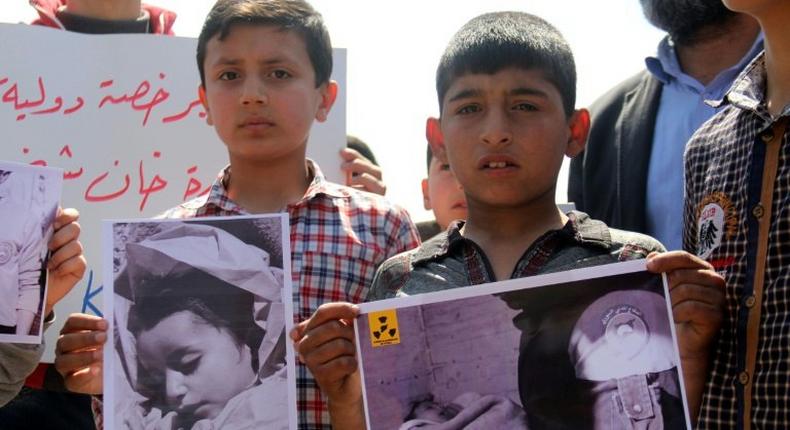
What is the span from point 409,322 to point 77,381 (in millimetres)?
849

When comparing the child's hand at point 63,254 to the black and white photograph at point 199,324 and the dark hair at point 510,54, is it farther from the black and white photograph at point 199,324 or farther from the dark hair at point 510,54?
the dark hair at point 510,54

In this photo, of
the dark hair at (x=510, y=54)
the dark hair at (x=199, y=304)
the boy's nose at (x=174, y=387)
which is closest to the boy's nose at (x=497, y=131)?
the dark hair at (x=510, y=54)

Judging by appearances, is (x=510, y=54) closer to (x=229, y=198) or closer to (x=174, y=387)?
(x=229, y=198)

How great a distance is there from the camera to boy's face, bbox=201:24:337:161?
116 inches

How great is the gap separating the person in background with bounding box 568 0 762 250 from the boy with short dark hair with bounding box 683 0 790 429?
3.04 feet

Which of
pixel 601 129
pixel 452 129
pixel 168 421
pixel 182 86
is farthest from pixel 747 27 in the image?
pixel 168 421

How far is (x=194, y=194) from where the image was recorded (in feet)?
11.9

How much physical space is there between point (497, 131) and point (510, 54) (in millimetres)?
239

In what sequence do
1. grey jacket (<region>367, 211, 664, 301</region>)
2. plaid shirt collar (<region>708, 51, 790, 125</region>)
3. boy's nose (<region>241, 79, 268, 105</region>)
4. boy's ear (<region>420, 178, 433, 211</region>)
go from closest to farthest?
plaid shirt collar (<region>708, 51, 790, 125</region>)
grey jacket (<region>367, 211, 664, 301</region>)
boy's nose (<region>241, 79, 268, 105</region>)
boy's ear (<region>420, 178, 433, 211</region>)

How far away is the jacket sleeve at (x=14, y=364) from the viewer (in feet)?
8.70

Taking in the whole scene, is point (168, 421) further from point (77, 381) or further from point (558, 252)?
point (558, 252)

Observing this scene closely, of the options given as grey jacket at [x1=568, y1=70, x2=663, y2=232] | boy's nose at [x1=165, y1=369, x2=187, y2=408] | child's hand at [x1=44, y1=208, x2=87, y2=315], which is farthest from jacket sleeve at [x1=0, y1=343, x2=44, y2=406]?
grey jacket at [x1=568, y1=70, x2=663, y2=232]

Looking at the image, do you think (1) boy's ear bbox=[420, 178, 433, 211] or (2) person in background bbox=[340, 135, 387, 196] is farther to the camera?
(1) boy's ear bbox=[420, 178, 433, 211]

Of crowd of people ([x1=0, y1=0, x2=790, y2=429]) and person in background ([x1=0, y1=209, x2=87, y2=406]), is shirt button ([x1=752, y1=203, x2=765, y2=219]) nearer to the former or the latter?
crowd of people ([x1=0, y1=0, x2=790, y2=429])
